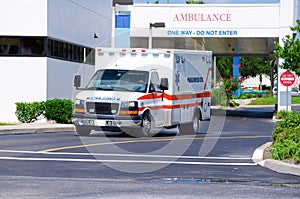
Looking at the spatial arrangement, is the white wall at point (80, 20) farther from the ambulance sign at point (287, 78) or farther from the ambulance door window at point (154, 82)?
the ambulance sign at point (287, 78)

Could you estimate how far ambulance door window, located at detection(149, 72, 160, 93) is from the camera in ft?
77.6

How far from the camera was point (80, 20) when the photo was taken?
3550 centimetres

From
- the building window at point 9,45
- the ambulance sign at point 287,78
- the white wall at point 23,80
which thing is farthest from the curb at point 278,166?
the ambulance sign at point 287,78

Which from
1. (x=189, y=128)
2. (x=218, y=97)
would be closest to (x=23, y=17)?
(x=189, y=128)

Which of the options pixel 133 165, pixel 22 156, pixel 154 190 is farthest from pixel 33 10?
pixel 154 190

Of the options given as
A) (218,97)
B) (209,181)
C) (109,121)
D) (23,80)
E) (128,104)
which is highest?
(23,80)

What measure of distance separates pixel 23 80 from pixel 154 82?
8.42 metres

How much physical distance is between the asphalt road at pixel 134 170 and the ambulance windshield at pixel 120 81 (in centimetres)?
205

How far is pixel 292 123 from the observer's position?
744 inches

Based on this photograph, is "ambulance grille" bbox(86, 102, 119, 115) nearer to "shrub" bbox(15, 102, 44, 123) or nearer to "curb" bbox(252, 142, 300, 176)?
"curb" bbox(252, 142, 300, 176)

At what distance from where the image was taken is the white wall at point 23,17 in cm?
3006

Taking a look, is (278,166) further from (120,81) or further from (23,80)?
(23,80)

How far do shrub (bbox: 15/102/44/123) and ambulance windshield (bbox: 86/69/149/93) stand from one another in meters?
6.25

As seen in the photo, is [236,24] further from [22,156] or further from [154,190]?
[154,190]
